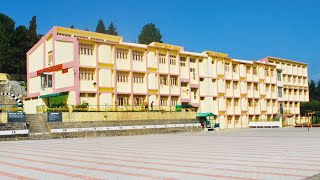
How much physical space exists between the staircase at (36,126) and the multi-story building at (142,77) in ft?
19.7

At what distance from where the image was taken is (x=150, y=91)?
4606 cm

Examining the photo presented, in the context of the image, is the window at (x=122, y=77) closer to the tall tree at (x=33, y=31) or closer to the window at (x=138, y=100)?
the window at (x=138, y=100)

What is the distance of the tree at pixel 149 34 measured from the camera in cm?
9581

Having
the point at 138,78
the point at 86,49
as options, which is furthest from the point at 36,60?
the point at 138,78

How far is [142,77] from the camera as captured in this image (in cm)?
4566

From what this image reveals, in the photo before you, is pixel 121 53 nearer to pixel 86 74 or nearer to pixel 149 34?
pixel 86 74

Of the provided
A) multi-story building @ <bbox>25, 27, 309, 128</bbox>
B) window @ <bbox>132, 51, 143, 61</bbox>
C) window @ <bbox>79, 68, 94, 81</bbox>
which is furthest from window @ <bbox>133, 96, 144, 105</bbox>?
window @ <bbox>79, 68, 94, 81</bbox>

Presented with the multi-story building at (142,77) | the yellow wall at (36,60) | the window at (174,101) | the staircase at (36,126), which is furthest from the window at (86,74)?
the window at (174,101)

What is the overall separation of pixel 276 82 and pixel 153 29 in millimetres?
39375

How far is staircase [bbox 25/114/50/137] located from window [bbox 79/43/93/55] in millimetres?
9254

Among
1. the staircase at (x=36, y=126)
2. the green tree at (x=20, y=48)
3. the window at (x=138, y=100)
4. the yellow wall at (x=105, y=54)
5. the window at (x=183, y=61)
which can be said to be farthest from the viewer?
the green tree at (x=20, y=48)

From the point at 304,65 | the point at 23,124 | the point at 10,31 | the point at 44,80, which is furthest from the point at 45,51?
the point at 304,65

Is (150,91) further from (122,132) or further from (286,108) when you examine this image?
(286,108)

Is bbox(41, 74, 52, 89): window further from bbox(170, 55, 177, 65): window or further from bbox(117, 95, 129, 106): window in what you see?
bbox(170, 55, 177, 65): window
